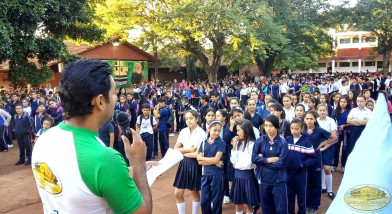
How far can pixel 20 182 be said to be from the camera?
6.71 meters

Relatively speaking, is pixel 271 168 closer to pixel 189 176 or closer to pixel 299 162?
pixel 299 162

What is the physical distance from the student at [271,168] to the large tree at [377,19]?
25687 millimetres

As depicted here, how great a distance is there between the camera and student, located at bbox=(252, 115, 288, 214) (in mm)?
3982

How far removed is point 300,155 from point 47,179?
3780mm

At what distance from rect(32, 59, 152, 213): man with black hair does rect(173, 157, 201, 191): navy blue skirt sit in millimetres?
2976

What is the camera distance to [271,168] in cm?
400

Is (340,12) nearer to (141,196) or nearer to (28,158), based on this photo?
(28,158)

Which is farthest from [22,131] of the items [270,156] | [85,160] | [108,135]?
[85,160]

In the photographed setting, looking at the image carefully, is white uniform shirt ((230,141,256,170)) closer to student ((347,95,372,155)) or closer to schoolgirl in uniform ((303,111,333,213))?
schoolgirl in uniform ((303,111,333,213))

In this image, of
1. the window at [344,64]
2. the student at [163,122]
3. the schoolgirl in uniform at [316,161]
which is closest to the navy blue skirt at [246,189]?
the schoolgirl in uniform at [316,161]

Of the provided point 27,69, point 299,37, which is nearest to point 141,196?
point 27,69

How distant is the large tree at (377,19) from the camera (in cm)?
2555

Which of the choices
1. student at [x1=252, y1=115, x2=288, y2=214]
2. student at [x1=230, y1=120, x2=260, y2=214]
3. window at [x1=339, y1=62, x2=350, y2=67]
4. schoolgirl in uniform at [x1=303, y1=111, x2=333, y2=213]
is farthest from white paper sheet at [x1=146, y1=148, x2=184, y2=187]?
window at [x1=339, y1=62, x2=350, y2=67]

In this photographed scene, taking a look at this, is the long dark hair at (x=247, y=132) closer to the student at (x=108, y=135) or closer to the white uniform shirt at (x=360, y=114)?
the student at (x=108, y=135)
